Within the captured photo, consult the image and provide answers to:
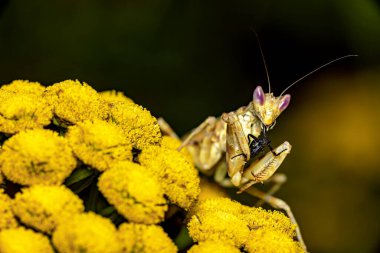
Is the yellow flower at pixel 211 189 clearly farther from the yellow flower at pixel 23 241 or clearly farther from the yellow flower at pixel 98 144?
the yellow flower at pixel 23 241

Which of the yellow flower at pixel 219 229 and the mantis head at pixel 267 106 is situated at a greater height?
the mantis head at pixel 267 106

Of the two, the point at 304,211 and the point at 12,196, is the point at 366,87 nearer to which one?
the point at 304,211

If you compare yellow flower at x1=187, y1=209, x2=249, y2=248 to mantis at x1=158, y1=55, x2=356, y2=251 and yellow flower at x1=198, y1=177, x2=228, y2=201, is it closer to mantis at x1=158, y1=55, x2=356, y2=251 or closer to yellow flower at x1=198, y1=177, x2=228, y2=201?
mantis at x1=158, y1=55, x2=356, y2=251

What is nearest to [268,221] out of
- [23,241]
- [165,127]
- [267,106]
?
[23,241]

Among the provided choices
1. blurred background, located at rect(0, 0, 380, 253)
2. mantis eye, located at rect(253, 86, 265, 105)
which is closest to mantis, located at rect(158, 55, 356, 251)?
mantis eye, located at rect(253, 86, 265, 105)

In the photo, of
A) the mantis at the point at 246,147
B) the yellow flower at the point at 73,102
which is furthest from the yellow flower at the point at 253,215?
the mantis at the point at 246,147

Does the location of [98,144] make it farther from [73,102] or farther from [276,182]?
[276,182]

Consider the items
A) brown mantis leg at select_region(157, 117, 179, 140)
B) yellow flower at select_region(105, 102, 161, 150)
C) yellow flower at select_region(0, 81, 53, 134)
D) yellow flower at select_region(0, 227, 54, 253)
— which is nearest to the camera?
yellow flower at select_region(0, 227, 54, 253)

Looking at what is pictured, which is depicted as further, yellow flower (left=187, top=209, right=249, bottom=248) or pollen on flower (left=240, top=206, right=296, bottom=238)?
pollen on flower (left=240, top=206, right=296, bottom=238)
